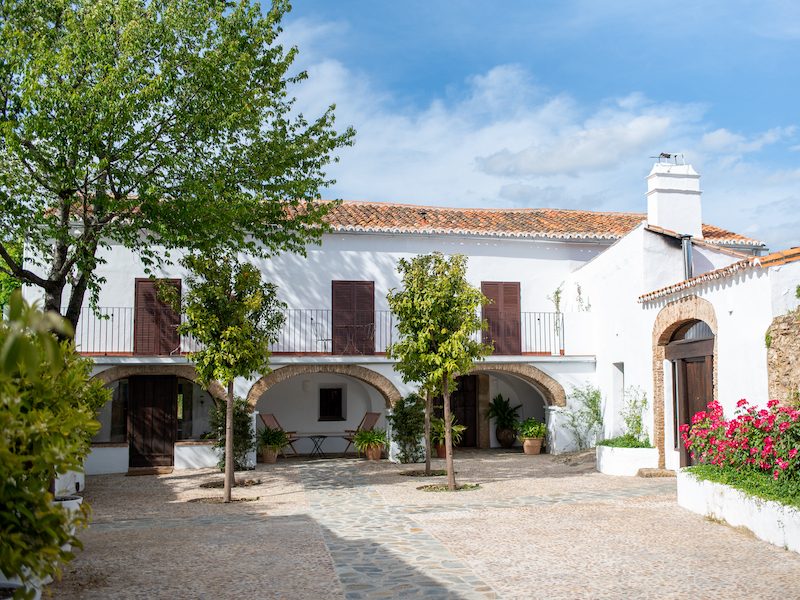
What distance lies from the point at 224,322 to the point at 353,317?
511 cm

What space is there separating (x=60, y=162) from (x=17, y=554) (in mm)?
7934

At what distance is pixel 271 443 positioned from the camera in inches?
595

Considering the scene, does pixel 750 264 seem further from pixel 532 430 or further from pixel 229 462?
pixel 532 430


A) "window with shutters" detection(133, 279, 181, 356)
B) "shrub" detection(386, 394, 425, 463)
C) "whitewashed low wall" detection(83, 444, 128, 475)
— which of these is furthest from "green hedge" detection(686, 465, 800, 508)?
"whitewashed low wall" detection(83, 444, 128, 475)

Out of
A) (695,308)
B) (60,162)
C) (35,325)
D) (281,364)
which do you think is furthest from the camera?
(281,364)

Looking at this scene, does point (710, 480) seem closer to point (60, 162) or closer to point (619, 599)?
point (619, 599)

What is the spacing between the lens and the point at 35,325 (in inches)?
58.3

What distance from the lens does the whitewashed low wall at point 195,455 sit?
14.2m

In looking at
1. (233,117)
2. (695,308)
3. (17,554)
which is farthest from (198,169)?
(17,554)

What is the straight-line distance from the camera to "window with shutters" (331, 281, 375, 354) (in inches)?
594

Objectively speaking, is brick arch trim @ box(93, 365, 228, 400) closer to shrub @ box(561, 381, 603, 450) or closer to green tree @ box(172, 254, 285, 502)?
green tree @ box(172, 254, 285, 502)

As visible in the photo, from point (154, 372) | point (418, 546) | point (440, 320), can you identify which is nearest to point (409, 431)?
point (440, 320)

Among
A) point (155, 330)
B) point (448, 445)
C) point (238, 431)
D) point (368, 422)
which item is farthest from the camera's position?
point (368, 422)

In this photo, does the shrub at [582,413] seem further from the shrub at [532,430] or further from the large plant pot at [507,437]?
the large plant pot at [507,437]
